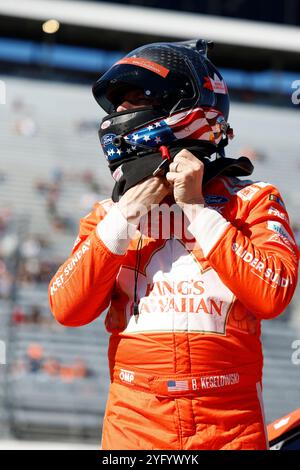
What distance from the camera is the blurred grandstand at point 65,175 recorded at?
738 cm

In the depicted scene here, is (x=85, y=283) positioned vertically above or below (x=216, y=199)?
below

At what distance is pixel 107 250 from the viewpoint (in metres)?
1.92

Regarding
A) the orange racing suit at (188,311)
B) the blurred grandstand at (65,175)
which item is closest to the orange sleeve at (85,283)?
the orange racing suit at (188,311)

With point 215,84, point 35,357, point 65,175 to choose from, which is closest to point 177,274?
point 215,84

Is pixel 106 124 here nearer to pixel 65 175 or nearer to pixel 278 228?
pixel 278 228

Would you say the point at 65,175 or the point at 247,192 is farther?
the point at 65,175

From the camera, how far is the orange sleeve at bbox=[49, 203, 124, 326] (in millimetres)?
1928

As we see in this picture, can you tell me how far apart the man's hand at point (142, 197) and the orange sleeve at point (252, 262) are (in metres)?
0.14

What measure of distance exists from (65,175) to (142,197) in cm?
999

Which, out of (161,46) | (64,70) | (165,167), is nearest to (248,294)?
(165,167)

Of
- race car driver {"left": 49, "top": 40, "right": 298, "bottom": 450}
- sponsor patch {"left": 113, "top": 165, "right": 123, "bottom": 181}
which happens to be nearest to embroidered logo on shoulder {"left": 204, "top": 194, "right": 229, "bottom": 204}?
race car driver {"left": 49, "top": 40, "right": 298, "bottom": 450}

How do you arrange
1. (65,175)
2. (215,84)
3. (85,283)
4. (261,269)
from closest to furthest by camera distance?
1. (261,269)
2. (85,283)
3. (215,84)
4. (65,175)

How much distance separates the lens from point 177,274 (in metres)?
1.97
